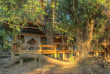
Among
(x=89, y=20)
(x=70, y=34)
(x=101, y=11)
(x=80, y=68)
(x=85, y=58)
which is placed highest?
(x=101, y=11)

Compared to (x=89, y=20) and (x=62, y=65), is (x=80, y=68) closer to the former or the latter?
(x=62, y=65)

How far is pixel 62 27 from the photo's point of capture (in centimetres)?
733

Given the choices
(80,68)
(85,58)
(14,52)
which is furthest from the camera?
(14,52)

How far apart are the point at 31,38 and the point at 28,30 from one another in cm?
142

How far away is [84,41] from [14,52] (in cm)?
736

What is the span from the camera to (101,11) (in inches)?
296

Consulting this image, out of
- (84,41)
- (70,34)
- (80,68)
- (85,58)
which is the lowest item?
(80,68)

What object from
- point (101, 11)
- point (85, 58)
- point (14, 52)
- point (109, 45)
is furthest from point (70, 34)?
point (109, 45)

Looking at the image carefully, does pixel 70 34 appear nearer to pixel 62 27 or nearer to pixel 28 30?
pixel 62 27

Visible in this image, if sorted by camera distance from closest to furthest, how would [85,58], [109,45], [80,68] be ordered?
[80,68] → [85,58] → [109,45]

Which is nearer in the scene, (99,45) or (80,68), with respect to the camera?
(80,68)

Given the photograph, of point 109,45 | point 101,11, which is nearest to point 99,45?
point 109,45

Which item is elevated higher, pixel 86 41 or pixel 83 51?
pixel 86 41

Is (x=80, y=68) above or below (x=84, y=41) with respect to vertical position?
below
